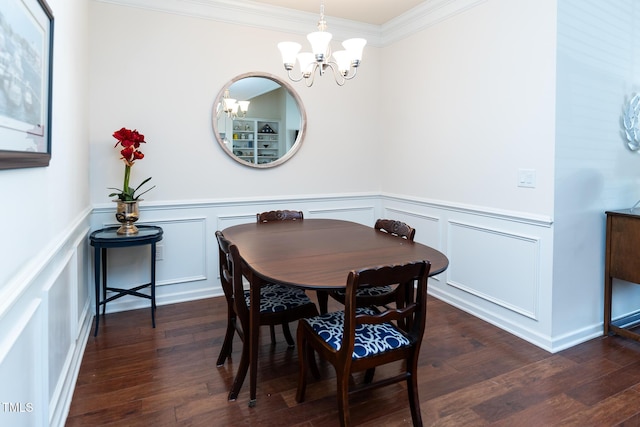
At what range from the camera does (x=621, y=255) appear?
266 cm

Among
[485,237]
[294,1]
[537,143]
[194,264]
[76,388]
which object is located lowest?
[76,388]

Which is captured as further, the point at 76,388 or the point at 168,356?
the point at 168,356

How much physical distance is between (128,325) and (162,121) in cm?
169

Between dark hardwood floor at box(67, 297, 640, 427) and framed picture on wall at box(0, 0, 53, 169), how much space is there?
1305mm

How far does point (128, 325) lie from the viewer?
9.71 ft

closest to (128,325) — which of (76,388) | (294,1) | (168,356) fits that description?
(168,356)

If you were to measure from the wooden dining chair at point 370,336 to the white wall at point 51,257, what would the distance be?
1.07 m

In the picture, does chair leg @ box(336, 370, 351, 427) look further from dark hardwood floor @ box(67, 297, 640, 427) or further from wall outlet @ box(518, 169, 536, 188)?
wall outlet @ box(518, 169, 536, 188)

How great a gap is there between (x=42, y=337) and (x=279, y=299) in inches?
44.2

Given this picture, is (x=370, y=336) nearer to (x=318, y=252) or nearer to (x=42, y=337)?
(x=318, y=252)

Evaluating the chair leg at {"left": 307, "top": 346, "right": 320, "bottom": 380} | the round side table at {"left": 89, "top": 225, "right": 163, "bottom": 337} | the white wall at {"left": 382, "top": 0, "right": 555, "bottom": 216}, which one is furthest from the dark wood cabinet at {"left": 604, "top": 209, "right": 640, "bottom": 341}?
the round side table at {"left": 89, "top": 225, "right": 163, "bottom": 337}

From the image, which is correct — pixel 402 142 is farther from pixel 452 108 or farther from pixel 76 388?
pixel 76 388

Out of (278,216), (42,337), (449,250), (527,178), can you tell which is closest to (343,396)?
(42,337)

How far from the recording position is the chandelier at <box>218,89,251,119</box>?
355cm
